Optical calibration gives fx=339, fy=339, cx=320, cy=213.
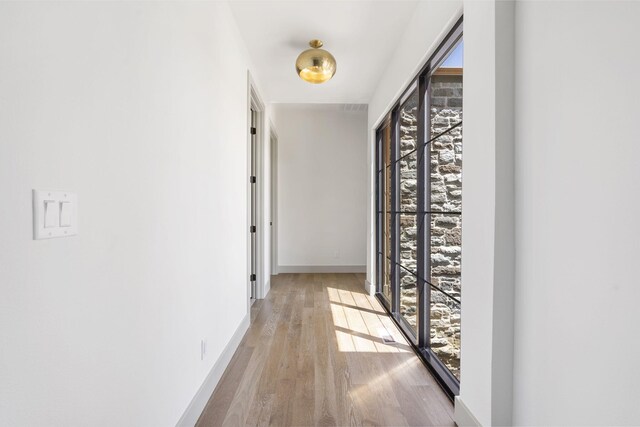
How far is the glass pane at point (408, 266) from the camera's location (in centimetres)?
281

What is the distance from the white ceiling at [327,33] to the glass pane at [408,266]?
1.49 meters

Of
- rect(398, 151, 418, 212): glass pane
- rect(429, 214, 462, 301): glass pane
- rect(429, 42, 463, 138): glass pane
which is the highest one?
rect(429, 42, 463, 138): glass pane

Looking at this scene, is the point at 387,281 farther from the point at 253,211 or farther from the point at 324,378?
the point at 324,378

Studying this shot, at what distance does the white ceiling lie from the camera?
7.67ft

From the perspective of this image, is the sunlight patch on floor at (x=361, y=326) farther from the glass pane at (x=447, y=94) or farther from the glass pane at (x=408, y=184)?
the glass pane at (x=447, y=94)

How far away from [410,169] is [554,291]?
1.97 metres

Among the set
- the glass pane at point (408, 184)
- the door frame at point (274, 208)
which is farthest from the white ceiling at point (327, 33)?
the door frame at point (274, 208)

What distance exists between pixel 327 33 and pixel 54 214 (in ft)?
8.17

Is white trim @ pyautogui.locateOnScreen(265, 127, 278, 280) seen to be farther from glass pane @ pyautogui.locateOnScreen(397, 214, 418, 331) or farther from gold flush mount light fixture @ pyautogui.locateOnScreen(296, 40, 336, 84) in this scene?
glass pane @ pyautogui.locateOnScreen(397, 214, 418, 331)

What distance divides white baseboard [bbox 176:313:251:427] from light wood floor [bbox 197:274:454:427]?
0.12 feet

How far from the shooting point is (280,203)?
5551 mm

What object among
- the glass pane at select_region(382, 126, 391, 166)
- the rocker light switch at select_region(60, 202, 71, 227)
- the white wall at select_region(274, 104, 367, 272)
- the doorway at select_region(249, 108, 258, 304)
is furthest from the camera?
the white wall at select_region(274, 104, 367, 272)

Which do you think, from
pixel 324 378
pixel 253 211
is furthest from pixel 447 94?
pixel 253 211

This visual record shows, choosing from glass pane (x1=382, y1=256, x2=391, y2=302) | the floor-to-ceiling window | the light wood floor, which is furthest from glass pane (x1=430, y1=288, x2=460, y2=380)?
glass pane (x1=382, y1=256, x2=391, y2=302)
